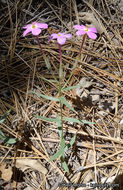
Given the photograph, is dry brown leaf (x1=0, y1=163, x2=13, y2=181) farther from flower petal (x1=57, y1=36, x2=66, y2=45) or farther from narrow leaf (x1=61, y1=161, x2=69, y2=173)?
flower petal (x1=57, y1=36, x2=66, y2=45)

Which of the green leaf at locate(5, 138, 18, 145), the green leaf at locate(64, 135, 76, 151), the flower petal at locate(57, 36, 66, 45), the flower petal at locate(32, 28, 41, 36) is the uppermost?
the flower petal at locate(32, 28, 41, 36)

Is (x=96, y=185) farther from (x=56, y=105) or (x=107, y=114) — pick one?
(x=56, y=105)

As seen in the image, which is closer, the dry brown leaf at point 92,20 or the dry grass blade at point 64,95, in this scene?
the dry grass blade at point 64,95

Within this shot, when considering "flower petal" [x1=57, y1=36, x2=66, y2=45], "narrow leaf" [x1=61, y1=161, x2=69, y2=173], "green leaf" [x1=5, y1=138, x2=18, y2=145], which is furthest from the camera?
"green leaf" [x1=5, y1=138, x2=18, y2=145]

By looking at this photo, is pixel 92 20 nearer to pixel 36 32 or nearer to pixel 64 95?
pixel 64 95

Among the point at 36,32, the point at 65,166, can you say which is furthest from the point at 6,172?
the point at 36,32

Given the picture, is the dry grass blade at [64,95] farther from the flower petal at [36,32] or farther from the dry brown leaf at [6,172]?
the flower petal at [36,32]

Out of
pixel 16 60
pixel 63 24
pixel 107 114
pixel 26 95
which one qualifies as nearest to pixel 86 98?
pixel 107 114

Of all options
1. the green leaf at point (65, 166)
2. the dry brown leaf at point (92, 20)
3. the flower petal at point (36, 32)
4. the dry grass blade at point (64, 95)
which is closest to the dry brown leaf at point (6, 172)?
the dry grass blade at point (64, 95)

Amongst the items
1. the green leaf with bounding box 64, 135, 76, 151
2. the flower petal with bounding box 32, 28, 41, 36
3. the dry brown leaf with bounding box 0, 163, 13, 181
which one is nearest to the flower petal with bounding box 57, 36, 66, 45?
the flower petal with bounding box 32, 28, 41, 36
